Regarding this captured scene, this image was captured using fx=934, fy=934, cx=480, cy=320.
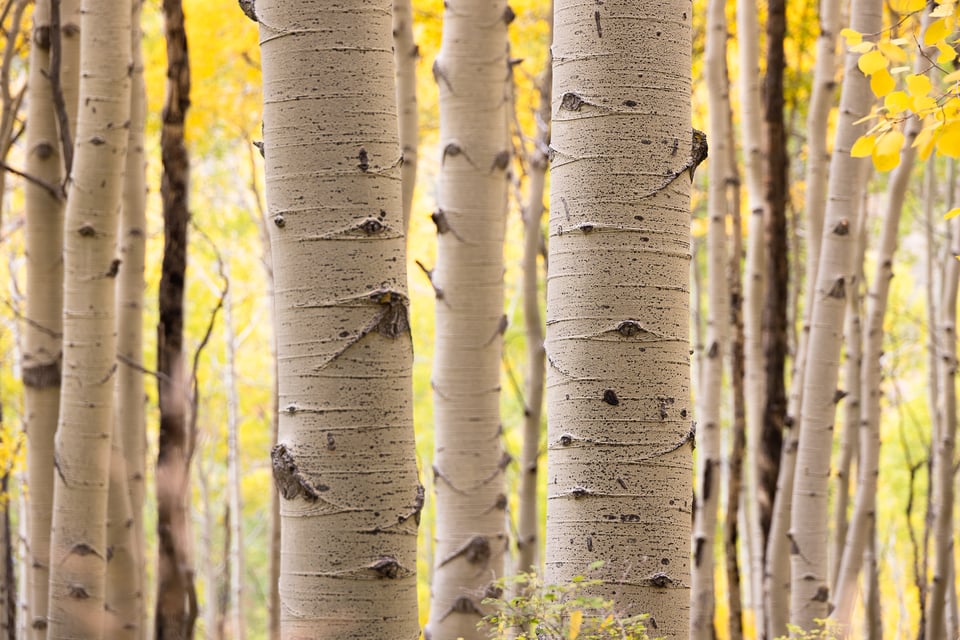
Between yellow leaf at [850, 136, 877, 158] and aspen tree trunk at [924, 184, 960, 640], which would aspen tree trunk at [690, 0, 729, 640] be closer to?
aspen tree trunk at [924, 184, 960, 640]

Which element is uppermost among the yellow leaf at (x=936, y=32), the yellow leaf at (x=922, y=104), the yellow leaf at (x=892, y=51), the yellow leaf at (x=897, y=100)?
the yellow leaf at (x=936, y=32)

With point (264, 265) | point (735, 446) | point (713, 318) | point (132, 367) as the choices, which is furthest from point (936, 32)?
point (264, 265)

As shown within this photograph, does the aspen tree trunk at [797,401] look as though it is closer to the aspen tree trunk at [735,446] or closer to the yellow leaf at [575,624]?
the aspen tree trunk at [735,446]

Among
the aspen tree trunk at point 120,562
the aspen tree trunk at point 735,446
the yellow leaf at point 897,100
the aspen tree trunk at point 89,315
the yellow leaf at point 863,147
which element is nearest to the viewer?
the yellow leaf at point 897,100

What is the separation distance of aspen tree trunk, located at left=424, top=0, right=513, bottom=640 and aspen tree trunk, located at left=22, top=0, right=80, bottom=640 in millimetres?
1240

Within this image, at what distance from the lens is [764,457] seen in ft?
15.3

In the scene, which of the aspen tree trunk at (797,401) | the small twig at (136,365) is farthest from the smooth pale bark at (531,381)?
the small twig at (136,365)

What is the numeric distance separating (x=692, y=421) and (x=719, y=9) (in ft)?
9.91

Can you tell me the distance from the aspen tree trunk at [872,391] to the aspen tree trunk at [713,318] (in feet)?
1.81

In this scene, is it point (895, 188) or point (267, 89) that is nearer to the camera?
point (267, 89)

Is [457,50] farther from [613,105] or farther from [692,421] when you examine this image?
[692,421]

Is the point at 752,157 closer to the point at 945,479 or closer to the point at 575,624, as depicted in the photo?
the point at 945,479

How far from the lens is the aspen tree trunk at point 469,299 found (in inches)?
118

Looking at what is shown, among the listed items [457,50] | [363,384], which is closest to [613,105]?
[363,384]
